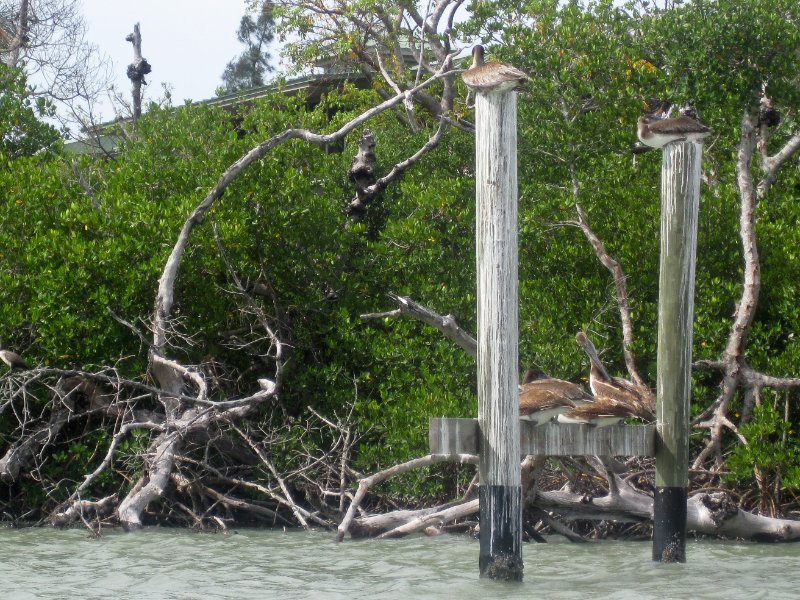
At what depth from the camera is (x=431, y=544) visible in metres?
8.80

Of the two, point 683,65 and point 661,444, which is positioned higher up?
point 683,65

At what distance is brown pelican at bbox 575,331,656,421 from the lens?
6.91 metres

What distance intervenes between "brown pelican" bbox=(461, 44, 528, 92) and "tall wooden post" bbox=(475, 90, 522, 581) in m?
0.06

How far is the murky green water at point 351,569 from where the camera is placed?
6.56m

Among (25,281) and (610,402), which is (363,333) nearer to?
(25,281)

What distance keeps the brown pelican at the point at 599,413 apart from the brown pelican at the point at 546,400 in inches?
2.2

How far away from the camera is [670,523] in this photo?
278 inches

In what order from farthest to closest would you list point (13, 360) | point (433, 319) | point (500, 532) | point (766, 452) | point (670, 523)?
point (13, 360) < point (766, 452) < point (433, 319) < point (670, 523) < point (500, 532)


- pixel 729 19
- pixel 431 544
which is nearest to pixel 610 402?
pixel 431 544

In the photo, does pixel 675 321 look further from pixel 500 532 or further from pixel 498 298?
pixel 500 532

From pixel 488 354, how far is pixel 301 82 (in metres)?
13.6

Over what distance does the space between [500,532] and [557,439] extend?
26.6 inches

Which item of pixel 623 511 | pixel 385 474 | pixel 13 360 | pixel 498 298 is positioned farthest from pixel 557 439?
pixel 13 360

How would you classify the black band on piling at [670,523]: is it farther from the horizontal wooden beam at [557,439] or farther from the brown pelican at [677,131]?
the brown pelican at [677,131]
